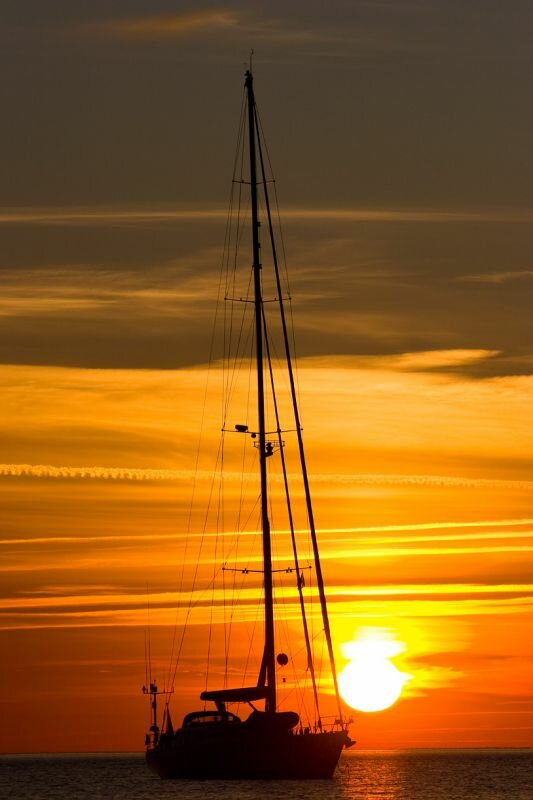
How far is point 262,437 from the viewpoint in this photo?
89500 millimetres

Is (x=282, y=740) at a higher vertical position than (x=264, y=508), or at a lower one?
lower

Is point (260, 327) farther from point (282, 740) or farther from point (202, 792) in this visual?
point (202, 792)

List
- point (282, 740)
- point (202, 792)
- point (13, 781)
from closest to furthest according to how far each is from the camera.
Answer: point (282, 740)
point (202, 792)
point (13, 781)

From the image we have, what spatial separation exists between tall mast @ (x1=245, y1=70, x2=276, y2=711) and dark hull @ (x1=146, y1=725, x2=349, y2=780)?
2.07 metres

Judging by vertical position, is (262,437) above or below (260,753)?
above

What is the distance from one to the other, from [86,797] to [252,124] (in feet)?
210

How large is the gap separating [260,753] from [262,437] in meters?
16.9

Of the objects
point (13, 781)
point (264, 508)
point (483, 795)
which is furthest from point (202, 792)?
point (13, 781)

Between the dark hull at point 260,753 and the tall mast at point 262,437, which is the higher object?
the tall mast at point 262,437

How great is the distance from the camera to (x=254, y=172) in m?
93.2

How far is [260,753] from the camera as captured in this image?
87750mm

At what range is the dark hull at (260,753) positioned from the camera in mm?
87562

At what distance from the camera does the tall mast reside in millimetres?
88000

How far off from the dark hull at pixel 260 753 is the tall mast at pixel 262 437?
81.4 inches
